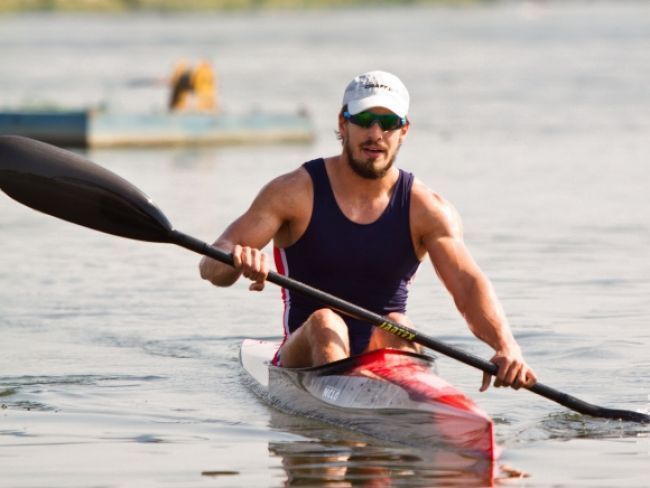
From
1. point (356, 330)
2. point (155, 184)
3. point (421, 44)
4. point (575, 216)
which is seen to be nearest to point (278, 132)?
point (155, 184)

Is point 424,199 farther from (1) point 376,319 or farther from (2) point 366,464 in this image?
(2) point 366,464

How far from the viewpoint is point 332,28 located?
110 meters

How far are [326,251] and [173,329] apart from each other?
356 cm

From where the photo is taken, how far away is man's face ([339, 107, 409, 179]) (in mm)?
8578

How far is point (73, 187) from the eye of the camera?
8.91 metres

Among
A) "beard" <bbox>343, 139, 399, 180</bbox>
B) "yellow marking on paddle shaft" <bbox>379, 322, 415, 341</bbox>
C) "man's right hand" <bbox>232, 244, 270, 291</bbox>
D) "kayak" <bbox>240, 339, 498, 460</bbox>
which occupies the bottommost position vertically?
"kayak" <bbox>240, 339, 498, 460</bbox>

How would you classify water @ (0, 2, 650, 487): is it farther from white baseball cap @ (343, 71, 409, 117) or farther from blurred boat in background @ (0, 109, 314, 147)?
white baseball cap @ (343, 71, 409, 117)

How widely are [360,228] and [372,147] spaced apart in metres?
0.41

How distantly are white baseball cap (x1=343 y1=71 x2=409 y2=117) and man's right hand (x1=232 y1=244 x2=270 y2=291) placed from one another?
3.23 ft

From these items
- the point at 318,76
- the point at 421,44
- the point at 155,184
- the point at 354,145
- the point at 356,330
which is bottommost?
the point at 356,330

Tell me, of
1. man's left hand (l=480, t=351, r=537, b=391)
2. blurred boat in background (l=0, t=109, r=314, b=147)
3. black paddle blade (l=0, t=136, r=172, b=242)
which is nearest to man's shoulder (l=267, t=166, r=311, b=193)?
black paddle blade (l=0, t=136, r=172, b=242)

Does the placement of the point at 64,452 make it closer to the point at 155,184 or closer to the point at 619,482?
the point at 619,482

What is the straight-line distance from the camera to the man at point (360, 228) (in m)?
8.57

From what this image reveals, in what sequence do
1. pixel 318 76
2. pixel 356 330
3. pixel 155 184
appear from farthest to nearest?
pixel 318 76
pixel 155 184
pixel 356 330
